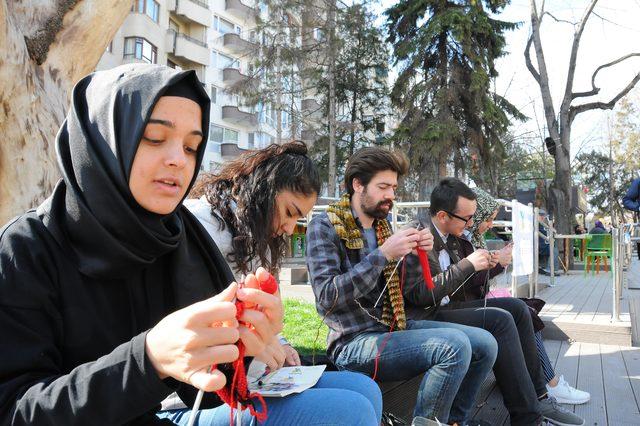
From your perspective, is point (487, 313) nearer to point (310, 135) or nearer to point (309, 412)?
point (309, 412)

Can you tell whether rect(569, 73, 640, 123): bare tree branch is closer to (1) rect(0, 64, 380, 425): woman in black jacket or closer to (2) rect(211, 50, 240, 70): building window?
(1) rect(0, 64, 380, 425): woman in black jacket

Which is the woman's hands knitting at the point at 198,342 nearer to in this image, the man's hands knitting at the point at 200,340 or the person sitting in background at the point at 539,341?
the man's hands knitting at the point at 200,340

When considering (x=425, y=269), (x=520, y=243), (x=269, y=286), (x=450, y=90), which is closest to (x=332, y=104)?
(x=450, y=90)

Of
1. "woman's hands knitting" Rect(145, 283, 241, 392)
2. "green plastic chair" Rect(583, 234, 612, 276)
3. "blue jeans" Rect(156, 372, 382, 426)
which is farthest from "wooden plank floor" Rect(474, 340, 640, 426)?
"green plastic chair" Rect(583, 234, 612, 276)

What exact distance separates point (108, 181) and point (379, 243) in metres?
1.80

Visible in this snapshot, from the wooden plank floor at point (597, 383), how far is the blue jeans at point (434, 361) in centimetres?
65

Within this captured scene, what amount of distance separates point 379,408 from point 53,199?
1.15 meters

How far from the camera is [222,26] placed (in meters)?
32.1

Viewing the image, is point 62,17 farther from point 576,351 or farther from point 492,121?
point 492,121

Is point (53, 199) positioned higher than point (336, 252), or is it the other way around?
point (53, 199)

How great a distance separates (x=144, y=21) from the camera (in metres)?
24.7

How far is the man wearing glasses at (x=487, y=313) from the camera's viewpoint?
2719mm

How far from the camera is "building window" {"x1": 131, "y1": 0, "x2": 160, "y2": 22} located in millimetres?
24856

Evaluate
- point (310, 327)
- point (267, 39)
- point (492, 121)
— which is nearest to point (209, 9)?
point (267, 39)
